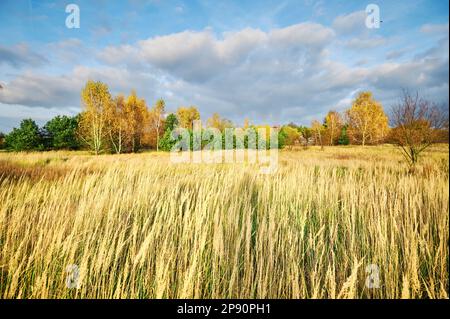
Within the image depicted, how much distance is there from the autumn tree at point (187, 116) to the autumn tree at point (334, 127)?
26791 millimetres

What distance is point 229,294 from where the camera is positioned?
61.9 inches

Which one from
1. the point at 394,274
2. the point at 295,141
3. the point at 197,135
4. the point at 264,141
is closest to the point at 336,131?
the point at 295,141

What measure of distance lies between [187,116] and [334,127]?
29.2 metres

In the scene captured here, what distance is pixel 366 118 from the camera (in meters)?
23.8

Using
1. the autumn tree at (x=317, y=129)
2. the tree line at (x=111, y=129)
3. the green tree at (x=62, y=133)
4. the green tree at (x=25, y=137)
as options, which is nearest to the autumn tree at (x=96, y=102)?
the tree line at (x=111, y=129)

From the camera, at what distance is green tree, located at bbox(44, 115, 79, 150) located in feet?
37.9

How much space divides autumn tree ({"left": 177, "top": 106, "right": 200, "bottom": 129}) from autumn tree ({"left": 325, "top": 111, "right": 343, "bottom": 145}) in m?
26.8

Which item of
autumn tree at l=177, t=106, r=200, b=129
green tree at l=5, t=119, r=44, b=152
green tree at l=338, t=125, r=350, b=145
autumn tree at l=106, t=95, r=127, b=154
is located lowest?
green tree at l=5, t=119, r=44, b=152

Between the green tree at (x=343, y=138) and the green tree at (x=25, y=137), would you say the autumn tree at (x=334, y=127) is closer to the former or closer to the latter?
the green tree at (x=343, y=138)

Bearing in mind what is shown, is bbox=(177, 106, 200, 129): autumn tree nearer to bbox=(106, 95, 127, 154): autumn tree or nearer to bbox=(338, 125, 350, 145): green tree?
bbox=(106, 95, 127, 154): autumn tree

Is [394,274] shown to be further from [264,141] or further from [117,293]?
[264,141]

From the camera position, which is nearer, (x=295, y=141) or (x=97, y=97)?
(x=97, y=97)

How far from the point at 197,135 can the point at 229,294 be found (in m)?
24.2

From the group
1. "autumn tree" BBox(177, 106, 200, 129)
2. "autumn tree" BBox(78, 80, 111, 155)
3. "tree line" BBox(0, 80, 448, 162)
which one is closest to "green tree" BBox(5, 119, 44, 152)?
"tree line" BBox(0, 80, 448, 162)
